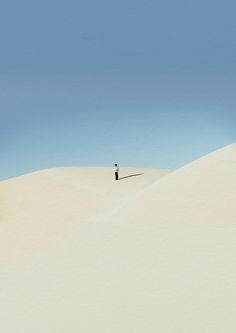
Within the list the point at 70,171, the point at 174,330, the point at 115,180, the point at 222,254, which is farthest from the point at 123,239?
the point at 70,171

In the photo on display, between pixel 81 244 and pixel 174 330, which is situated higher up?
pixel 81 244

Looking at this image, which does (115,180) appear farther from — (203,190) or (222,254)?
(222,254)

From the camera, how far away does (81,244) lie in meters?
10.8

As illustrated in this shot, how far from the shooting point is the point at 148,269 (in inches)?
369

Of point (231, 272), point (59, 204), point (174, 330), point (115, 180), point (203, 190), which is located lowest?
point (174, 330)

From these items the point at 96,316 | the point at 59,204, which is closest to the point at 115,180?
the point at 59,204

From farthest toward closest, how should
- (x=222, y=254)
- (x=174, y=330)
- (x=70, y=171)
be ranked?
(x=70, y=171), (x=222, y=254), (x=174, y=330)

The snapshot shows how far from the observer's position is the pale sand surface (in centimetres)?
832

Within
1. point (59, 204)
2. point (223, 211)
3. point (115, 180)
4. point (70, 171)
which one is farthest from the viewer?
point (70, 171)

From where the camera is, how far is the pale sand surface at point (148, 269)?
27.3 feet

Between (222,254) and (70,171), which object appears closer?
(222,254)

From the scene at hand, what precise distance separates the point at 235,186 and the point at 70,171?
64.2 ft

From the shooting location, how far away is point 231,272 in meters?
9.00

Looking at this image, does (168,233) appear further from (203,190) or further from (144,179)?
(144,179)
